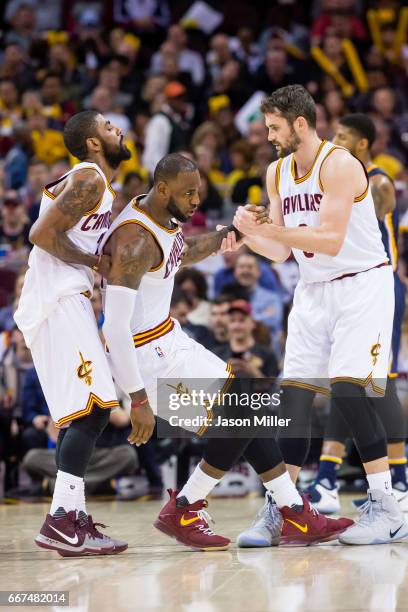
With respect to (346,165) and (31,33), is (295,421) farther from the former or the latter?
(31,33)

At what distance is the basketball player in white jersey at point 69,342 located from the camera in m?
5.25

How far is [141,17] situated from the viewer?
1712cm

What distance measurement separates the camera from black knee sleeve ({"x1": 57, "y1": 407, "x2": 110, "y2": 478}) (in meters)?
5.25

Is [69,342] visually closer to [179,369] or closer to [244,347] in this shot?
[179,369]

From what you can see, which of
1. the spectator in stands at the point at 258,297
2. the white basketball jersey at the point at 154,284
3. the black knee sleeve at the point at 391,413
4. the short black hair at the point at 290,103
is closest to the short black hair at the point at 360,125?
the short black hair at the point at 290,103

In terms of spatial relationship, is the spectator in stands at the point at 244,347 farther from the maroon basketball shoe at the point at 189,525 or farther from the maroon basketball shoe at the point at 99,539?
the maroon basketball shoe at the point at 99,539

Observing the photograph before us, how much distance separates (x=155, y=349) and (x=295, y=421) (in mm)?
890

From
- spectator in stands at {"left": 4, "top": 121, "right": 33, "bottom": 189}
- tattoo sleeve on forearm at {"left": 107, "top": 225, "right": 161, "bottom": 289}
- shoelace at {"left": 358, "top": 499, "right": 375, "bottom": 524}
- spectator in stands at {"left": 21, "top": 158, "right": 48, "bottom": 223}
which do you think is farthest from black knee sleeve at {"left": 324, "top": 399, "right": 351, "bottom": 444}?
spectator in stands at {"left": 4, "top": 121, "right": 33, "bottom": 189}

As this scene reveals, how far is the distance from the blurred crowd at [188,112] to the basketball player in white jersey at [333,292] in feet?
8.98

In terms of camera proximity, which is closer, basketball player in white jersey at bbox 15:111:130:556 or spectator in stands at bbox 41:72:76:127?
basketball player in white jersey at bbox 15:111:130:556

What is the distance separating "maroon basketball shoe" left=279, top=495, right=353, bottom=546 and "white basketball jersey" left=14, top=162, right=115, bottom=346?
1.57 meters

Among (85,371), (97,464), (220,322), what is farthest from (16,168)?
(85,371)

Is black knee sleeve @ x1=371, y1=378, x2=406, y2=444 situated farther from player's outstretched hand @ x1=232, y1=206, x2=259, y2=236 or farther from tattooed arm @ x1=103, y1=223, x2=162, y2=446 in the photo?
tattooed arm @ x1=103, y1=223, x2=162, y2=446

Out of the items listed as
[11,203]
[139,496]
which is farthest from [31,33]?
[139,496]
